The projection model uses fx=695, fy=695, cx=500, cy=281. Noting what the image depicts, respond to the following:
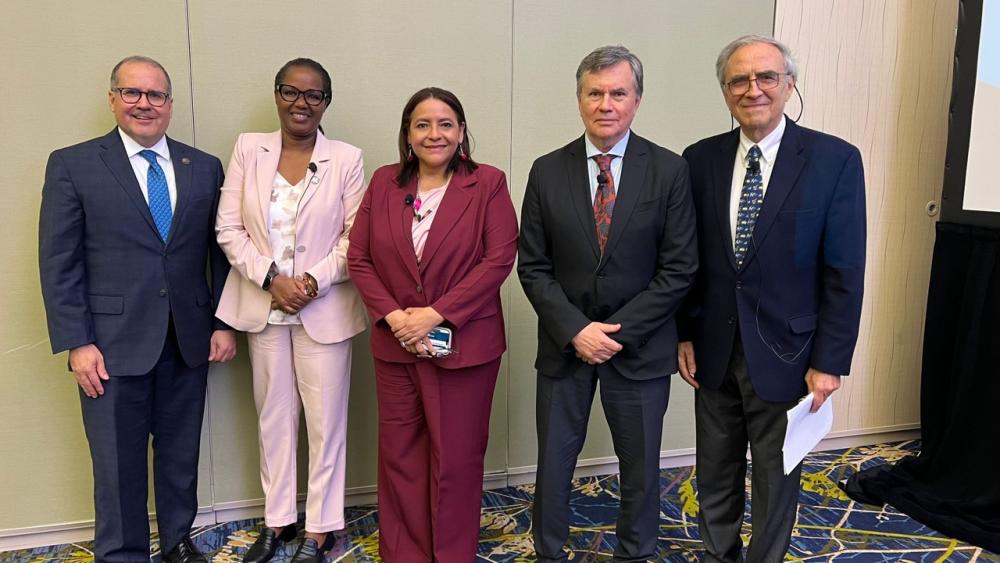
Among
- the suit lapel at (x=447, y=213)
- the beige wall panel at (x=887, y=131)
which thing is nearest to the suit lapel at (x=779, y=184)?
the suit lapel at (x=447, y=213)

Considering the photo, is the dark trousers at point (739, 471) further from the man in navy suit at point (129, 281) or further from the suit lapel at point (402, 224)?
the man in navy suit at point (129, 281)

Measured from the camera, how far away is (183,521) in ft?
8.97

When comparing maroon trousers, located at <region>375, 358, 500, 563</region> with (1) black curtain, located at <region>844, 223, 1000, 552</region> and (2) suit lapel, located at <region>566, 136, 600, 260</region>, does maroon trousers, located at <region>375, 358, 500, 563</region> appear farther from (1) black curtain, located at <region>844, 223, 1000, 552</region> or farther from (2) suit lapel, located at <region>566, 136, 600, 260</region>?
(1) black curtain, located at <region>844, 223, 1000, 552</region>

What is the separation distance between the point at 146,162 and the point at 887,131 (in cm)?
371

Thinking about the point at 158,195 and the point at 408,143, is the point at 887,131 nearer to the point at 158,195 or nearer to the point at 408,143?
the point at 408,143

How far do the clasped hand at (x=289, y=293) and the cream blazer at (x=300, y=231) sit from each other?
55mm

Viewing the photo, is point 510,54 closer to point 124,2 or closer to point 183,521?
point 124,2

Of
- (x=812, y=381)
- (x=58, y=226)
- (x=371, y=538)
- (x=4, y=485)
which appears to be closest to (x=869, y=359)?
(x=812, y=381)

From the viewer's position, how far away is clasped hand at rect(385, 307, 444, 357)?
7.78 feet

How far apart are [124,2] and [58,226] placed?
3.27 ft

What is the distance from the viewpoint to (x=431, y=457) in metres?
2.59

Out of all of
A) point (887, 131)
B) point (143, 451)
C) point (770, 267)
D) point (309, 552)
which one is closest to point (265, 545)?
point (309, 552)

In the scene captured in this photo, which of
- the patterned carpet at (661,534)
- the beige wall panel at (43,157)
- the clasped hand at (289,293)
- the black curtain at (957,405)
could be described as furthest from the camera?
the black curtain at (957,405)

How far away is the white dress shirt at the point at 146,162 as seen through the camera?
248 centimetres
